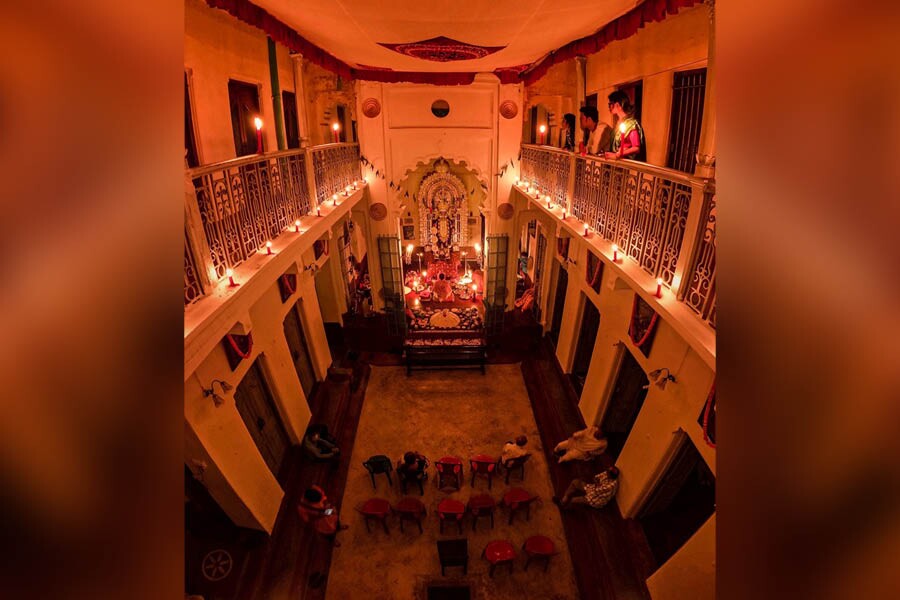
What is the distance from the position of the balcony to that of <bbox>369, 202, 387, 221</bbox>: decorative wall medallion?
7049mm

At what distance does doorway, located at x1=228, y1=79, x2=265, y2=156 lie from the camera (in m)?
8.48

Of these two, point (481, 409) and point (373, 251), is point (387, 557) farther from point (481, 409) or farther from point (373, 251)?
point (373, 251)

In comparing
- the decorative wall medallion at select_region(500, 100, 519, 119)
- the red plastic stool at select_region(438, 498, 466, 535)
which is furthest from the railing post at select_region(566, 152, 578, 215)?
the decorative wall medallion at select_region(500, 100, 519, 119)

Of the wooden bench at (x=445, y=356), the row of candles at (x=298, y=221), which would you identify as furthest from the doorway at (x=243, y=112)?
the wooden bench at (x=445, y=356)

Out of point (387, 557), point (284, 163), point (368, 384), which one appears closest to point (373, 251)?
point (368, 384)

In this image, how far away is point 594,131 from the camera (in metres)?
8.67

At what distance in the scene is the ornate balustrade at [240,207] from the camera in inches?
186

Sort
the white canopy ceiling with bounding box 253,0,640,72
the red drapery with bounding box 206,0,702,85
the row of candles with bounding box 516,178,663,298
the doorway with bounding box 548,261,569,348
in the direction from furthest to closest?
the doorway with bounding box 548,261,569,348 < the white canopy ceiling with bounding box 253,0,640,72 < the red drapery with bounding box 206,0,702,85 < the row of candles with bounding box 516,178,663,298

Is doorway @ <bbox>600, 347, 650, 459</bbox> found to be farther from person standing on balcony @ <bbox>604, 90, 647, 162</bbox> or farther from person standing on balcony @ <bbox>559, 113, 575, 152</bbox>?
person standing on balcony @ <bbox>559, 113, 575, 152</bbox>

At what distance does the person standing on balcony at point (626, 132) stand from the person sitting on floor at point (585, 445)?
505cm

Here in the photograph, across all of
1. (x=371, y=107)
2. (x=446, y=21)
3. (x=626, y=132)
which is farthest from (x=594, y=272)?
(x=371, y=107)

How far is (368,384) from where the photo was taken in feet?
40.0

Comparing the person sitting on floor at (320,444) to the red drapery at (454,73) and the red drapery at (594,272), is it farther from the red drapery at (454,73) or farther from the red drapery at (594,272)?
the red drapery at (454,73)
